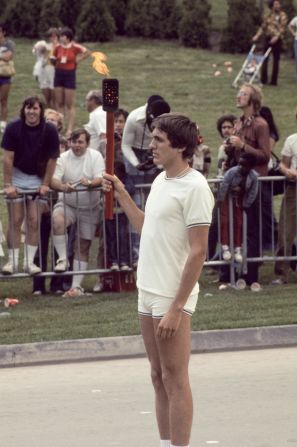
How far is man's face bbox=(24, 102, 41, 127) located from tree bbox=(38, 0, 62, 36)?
19378 millimetres

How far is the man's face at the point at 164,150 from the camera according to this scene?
7.07 m

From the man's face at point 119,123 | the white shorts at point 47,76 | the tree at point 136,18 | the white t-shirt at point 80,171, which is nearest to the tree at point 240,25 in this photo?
the tree at point 136,18

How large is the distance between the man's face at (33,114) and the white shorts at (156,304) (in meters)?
6.25

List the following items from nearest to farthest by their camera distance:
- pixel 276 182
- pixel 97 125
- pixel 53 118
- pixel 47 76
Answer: pixel 276 182
pixel 53 118
pixel 97 125
pixel 47 76

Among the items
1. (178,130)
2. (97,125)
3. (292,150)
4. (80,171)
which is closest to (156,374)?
(178,130)

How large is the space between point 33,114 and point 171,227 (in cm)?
634

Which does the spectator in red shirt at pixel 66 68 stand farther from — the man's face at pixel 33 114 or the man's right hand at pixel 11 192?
the man's right hand at pixel 11 192

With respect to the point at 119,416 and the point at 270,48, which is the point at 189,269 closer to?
the point at 119,416

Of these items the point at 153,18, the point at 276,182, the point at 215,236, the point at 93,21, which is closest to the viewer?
the point at 276,182

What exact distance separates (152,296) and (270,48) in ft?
69.9

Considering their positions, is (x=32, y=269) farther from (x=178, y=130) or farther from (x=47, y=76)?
(x=47, y=76)

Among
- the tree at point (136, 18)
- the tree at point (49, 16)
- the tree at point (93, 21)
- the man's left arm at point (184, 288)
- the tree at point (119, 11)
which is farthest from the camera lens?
the tree at point (119, 11)

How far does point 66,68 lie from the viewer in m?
23.0

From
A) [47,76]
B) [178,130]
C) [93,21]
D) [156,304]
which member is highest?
[178,130]
